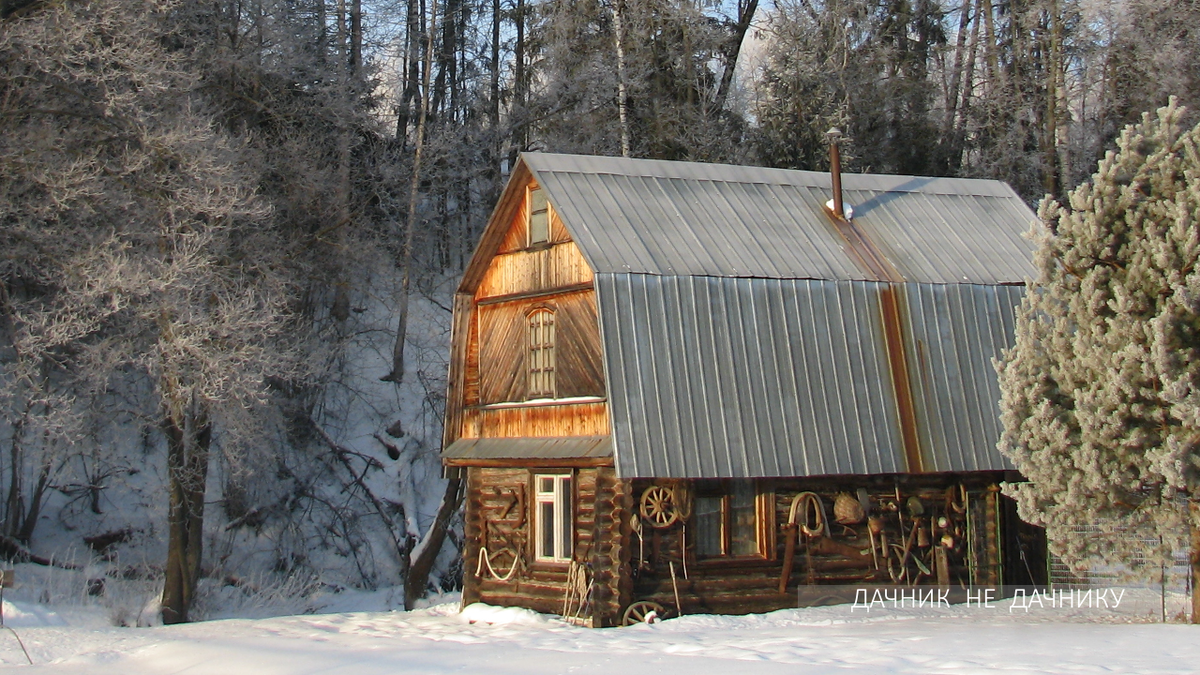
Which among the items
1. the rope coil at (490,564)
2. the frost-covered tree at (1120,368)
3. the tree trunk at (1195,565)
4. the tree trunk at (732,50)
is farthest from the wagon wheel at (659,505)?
the tree trunk at (732,50)

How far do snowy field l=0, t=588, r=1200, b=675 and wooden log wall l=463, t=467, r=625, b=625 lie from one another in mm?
475

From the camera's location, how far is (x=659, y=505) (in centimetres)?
1655

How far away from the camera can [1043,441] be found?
14.6 m

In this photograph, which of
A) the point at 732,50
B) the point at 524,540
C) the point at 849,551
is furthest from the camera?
the point at 732,50

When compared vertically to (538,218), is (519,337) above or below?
below

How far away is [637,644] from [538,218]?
276 inches

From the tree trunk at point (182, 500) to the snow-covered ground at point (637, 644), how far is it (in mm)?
2699

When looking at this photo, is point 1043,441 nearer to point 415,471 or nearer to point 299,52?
point 415,471

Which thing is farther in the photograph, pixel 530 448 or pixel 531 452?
pixel 530 448

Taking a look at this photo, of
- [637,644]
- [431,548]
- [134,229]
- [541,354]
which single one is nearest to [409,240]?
[431,548]

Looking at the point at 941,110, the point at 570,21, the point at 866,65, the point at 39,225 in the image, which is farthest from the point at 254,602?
the point at 941,110

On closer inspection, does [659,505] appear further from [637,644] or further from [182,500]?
[182,500]

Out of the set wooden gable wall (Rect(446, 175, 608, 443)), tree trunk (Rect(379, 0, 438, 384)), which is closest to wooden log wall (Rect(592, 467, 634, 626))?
wooden gable wall (Rect(446, 175, 608, 443))

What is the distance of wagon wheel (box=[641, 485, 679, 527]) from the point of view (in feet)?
54.2
